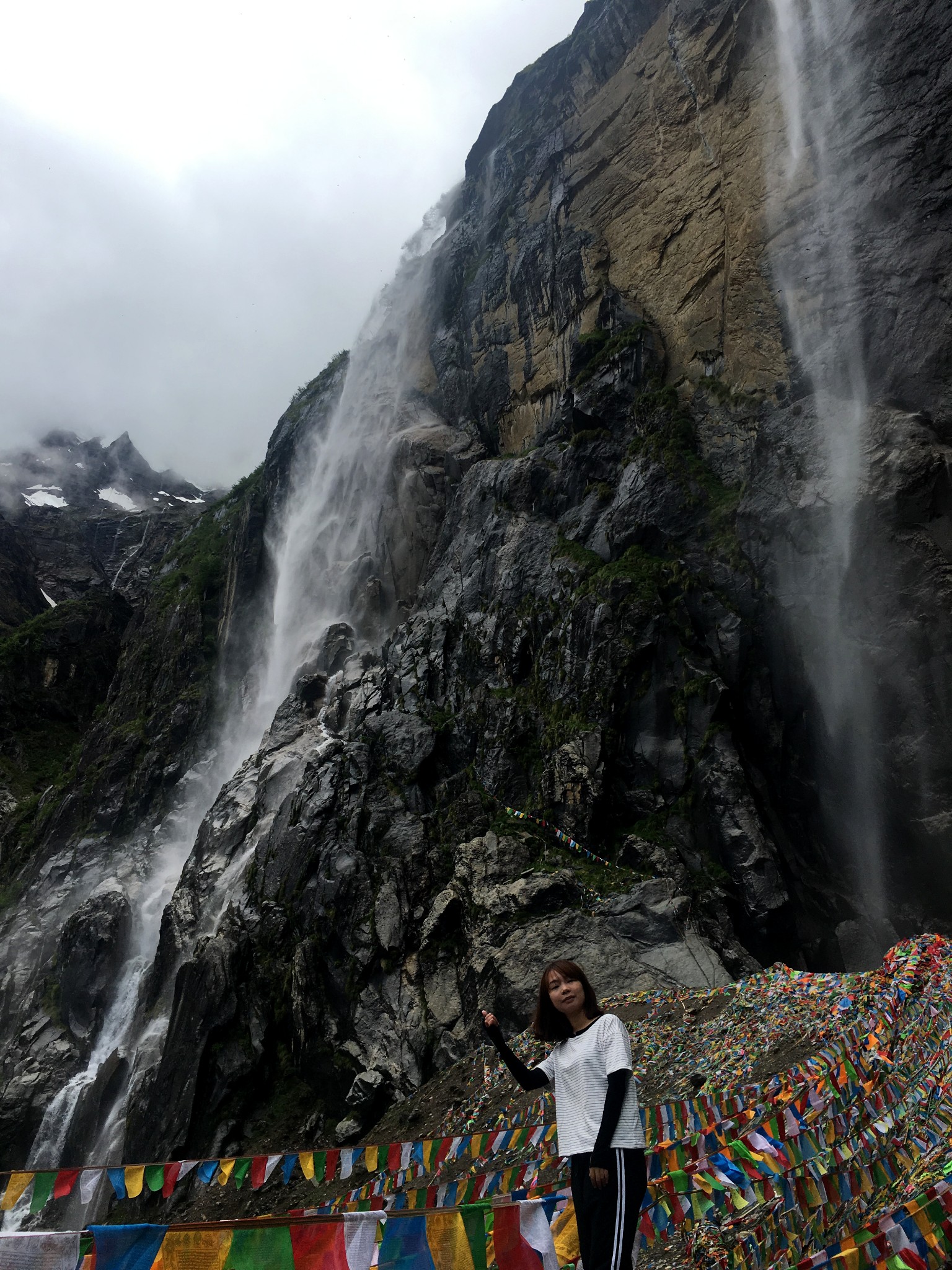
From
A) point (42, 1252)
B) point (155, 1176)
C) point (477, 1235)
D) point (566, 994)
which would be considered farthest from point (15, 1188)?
point (566, 994)

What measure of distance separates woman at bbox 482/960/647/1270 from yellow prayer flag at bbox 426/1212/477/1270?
759mm

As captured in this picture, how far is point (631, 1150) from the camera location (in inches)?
126

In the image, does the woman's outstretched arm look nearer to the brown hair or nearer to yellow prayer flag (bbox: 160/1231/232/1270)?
the brown hair

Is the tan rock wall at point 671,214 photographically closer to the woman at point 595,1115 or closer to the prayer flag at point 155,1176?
the woman at point 595,1115

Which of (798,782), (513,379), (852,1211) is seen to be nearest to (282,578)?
(513,379)

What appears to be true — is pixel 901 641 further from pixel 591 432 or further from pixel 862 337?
pixel 591 432

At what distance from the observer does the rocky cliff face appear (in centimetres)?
1512

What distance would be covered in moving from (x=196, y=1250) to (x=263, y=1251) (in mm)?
352

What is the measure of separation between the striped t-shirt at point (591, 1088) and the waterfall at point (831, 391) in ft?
45.4

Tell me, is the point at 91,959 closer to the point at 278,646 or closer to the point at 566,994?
the point at 278,646

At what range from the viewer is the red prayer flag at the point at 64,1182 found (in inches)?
221

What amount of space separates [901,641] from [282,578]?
28.0 meters

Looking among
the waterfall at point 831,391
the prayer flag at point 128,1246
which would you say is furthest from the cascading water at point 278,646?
the prayer flag at point 128,1246

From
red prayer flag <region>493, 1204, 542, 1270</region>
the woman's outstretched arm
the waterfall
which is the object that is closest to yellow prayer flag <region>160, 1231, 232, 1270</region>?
red prayer flag <region>493, 1204, 542, 1270</region>
